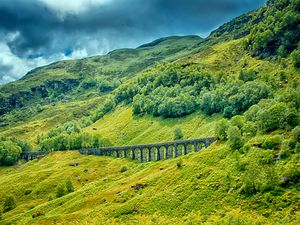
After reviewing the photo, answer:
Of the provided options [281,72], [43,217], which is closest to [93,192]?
[43,217]

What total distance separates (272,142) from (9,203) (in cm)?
10697

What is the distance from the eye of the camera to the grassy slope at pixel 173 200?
68.5 meters

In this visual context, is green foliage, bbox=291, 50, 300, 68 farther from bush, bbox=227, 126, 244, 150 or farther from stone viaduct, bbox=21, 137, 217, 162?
bush, bbox=227, 126, 244, 150

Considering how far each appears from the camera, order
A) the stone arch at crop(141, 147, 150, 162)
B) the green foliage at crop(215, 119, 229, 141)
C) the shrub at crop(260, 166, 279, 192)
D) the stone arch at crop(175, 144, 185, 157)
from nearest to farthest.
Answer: the shrub at crop(260, 166, 279, 192)
the green foliage at crop(215, 119, 229, 141)
the stone arch at crop(175, 144, 185, 157)
the stone arch at crop(141, 147, 150, 162)

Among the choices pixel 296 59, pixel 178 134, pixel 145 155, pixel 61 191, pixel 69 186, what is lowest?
pixel 61 191

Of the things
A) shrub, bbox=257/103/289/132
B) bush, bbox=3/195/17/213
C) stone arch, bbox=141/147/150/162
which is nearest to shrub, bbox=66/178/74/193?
bush, bbox=3/195/17/213

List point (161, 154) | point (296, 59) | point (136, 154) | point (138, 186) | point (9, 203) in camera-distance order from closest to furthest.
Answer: point (138, 186), point (9, 203), point (161, 154), point (136, 154), point (296, 59)

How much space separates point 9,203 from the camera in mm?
134625

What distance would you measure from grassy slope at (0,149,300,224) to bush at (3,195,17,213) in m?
2.83

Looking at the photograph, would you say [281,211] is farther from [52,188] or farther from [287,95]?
[52,188]

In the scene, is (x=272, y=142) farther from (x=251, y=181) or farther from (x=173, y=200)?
(x=173, y=200)

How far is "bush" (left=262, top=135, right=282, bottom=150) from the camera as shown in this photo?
8584 cm

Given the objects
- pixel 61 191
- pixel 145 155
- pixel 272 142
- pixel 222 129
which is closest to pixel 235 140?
pixel 272 142

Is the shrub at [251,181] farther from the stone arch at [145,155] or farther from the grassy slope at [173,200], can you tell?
the stone arch at [145,155]
